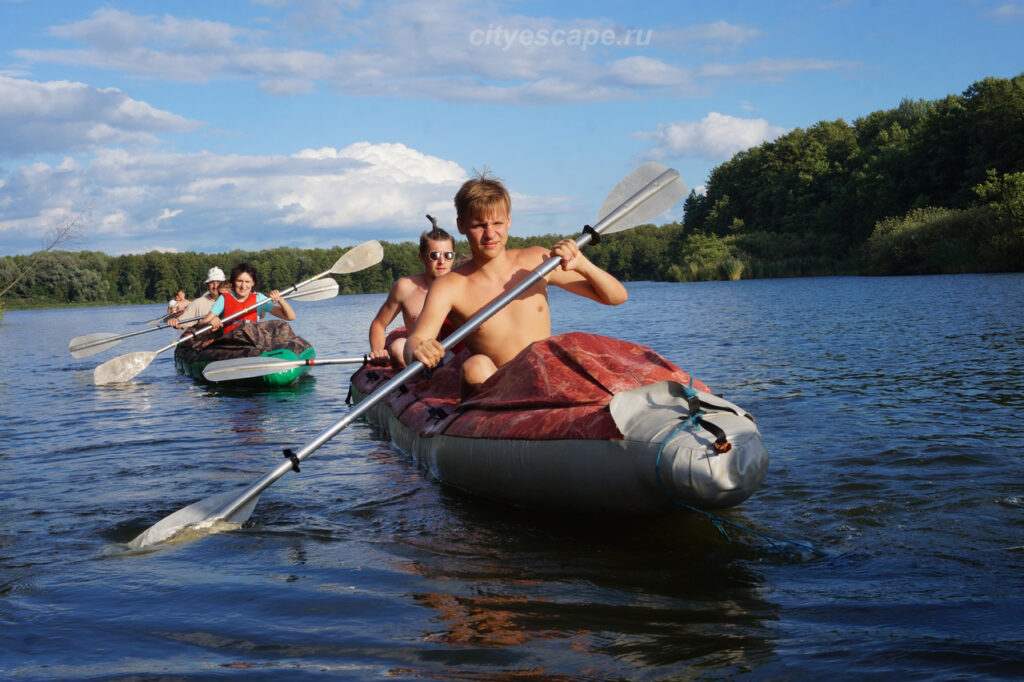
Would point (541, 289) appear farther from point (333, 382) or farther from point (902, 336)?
point (902, 336)

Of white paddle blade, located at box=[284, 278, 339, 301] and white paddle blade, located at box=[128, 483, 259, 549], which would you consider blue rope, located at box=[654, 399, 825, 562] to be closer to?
white paddle blade, located at box=[128, 483, 259, 549]

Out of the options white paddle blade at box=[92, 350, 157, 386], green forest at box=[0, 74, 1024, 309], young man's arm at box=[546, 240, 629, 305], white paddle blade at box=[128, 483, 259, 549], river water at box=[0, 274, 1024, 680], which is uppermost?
green forest at box=[0, 74, 1024, 309]

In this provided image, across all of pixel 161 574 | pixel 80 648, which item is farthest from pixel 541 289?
pixel 80 648

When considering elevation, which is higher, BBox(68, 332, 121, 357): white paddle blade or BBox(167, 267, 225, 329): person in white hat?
BBox(167, 267, 225, 329): person in white hat

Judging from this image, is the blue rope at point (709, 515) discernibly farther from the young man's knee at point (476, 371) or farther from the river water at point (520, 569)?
the young man's knee at point (476, 371)

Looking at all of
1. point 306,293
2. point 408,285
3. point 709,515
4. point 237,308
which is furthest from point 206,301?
point 709,515

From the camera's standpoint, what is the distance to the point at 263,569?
12.5 feet

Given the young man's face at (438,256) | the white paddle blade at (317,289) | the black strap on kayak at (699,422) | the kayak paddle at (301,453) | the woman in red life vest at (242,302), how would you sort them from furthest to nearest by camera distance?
the white paddle blade at (317,289), the woman in red life vest at (242,302), the young man's face at (438,256), the kayak paddle at (301,453), the black strap on kayak at (699,422)

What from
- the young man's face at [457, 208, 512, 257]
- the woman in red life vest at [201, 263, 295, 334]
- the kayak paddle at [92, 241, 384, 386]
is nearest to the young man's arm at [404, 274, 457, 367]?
the young man's face at [457, 208, 512, 257]

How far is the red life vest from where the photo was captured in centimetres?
1156

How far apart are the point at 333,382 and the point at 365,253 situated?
2087 mm

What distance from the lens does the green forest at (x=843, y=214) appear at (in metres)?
38.1

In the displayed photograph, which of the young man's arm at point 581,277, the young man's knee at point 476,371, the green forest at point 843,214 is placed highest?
the green forest at point 843,214

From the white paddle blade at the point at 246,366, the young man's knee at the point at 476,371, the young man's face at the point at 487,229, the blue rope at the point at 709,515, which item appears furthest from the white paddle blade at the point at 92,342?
the blue rope at the point at 709,515
